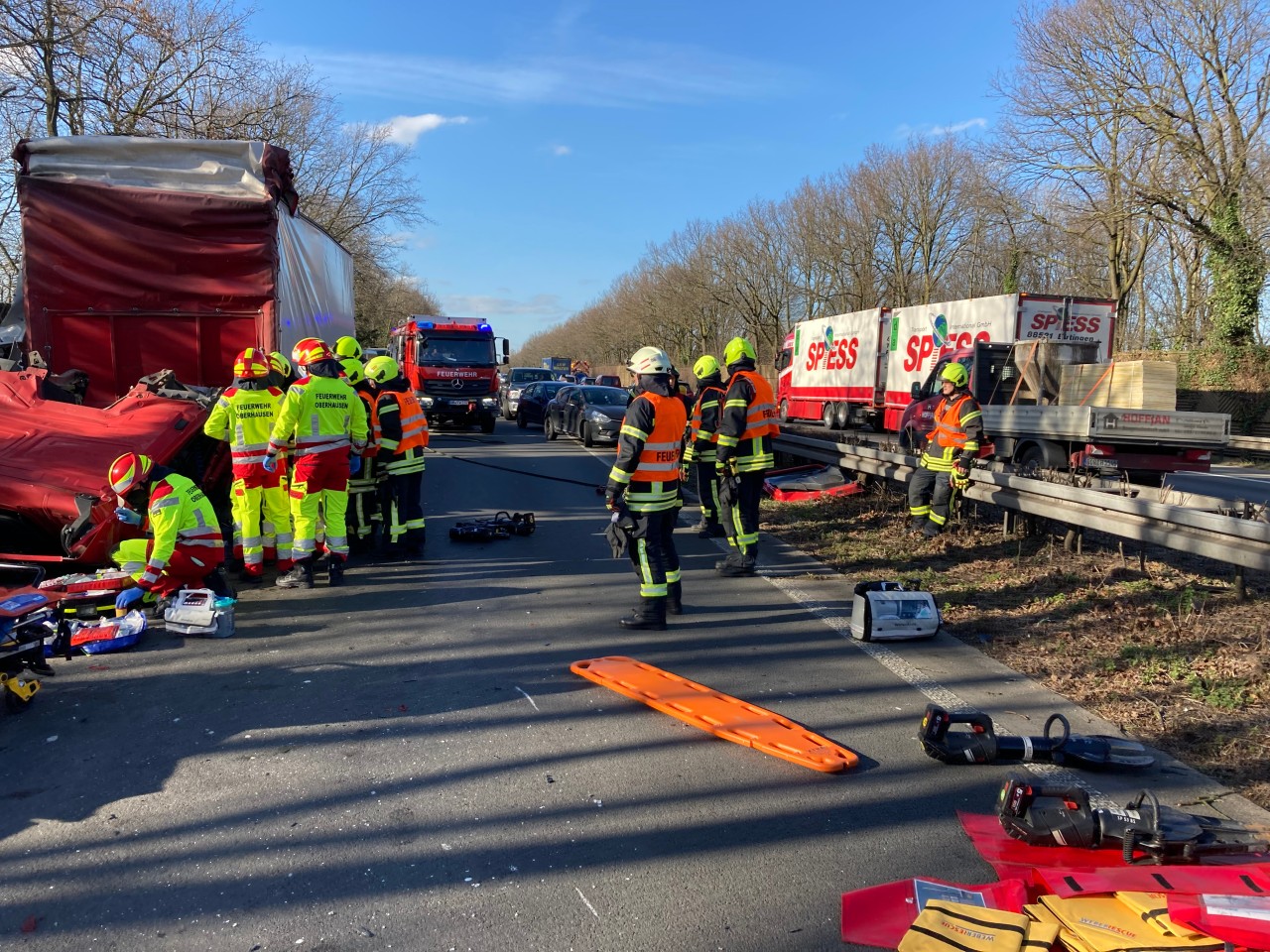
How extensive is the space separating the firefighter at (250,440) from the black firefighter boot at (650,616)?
3226 millimetres

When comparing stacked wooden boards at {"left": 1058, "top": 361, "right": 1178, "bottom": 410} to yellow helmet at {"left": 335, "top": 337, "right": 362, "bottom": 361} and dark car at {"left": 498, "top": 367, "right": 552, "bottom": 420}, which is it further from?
dark car at {"left": 498, "top": 367, "right": 552, "bottom": 420}

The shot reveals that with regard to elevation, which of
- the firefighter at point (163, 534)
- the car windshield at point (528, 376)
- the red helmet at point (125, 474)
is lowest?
the firefighter at point (163, 534)

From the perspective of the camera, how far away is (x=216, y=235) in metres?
8.73

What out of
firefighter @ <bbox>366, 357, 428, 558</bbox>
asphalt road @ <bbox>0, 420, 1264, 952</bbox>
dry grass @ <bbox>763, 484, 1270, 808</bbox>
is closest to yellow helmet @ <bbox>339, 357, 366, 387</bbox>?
firefighter @ <bbox>366, 357, 428, 558</bbox>

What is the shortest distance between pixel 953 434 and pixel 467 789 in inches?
258

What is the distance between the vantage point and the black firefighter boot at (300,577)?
23.4ft

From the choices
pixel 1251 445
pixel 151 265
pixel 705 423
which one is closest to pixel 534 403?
pixel 1251 445

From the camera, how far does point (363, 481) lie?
844 cm

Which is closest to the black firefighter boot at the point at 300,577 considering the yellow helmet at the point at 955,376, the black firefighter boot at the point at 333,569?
the black firefighter boot at the point at 333,569

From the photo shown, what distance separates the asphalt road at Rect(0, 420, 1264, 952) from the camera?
2902 millimetres

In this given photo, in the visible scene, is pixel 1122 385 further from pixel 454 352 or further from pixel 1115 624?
pixel 454 352

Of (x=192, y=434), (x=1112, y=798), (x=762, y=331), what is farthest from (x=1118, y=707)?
(x=762, y=331)

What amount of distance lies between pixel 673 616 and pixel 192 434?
4523 millimetres

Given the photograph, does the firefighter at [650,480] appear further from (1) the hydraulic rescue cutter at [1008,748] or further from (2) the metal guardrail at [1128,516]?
(2) the metal guardrail at [1128,516]
